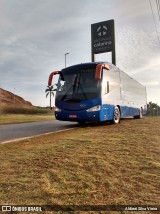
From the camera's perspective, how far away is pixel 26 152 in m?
5.83

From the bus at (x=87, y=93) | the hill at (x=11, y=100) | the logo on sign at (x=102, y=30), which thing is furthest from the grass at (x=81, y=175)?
the hill at (x=11, y=100)

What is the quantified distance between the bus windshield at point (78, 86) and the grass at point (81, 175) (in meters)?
6.26

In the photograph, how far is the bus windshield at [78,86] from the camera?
41.3 ft

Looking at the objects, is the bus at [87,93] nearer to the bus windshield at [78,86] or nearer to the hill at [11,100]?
the bus windshield at [78,86]

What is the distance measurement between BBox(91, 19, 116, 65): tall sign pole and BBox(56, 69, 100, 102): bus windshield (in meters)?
13.6

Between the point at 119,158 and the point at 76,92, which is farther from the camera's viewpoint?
the point at 76,92

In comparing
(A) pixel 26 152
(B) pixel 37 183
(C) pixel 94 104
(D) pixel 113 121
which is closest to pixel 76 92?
(C) pixel 94 104

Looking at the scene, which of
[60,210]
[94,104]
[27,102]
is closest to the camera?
[60,210]

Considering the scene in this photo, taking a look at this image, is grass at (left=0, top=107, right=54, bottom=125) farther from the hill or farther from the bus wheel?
the hill

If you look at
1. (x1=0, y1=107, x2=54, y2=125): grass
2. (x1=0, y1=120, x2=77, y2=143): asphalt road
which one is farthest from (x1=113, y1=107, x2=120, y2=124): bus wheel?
(x1=0, y1=107, x2=54, y2=125): grass

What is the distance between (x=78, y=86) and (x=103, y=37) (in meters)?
15.6

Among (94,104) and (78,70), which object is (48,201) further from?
(78,70)

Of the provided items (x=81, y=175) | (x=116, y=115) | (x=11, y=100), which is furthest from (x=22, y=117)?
(x=11, y=100)

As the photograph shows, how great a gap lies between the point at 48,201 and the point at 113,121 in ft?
36.2
